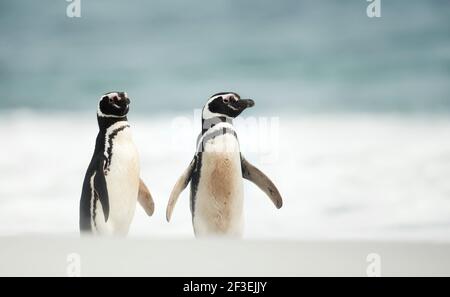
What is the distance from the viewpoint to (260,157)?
10.0ft

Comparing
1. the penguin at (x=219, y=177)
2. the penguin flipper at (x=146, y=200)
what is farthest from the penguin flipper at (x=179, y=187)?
the penguin flipper at (x=146, y=200)

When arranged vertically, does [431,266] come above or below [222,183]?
below

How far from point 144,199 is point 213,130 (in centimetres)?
42

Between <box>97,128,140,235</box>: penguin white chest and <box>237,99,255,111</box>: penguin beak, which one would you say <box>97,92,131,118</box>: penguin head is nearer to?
<box>97,128,140,235</box>: penguin white chest

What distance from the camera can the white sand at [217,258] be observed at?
267cm

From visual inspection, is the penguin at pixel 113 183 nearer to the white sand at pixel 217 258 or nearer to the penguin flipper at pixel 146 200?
the penguin flipper at pixel 146 200

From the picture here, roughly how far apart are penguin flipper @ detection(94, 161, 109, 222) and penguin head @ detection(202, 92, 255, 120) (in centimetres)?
52

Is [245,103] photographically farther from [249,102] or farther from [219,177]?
[219,177]

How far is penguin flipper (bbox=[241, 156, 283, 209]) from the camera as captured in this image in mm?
3045

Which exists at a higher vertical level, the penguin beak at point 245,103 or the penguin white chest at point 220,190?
the penguin beak at point 245,103

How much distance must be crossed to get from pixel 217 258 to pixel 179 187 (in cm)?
43

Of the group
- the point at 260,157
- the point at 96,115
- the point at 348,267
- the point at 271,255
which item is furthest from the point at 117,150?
the point at 348,267

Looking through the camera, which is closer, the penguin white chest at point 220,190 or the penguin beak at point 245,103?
the penguin beak at point 245,103

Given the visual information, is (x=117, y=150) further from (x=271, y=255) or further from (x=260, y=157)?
(x=271, y=255)
